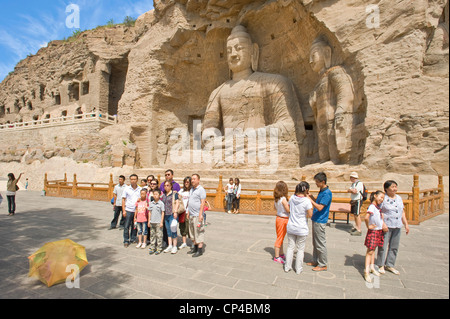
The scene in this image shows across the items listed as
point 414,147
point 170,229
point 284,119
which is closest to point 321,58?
point 284,119

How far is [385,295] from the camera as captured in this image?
2309mm

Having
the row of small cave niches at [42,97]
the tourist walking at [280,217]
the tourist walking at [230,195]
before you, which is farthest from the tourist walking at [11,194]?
the row of small cave niches at [42,97]

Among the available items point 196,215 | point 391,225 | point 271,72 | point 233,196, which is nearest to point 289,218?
point 391,225

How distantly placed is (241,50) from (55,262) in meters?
11.7

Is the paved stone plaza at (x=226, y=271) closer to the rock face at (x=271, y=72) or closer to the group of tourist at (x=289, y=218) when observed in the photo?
the group of tourist at (x=289, y=218)

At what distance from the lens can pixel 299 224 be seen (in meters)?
2.88

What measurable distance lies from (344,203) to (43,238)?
18.9 feet

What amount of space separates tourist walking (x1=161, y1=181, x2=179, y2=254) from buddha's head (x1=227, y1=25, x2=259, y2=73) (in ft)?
33.5

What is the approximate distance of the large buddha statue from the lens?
11.0m

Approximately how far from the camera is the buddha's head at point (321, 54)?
30.9 ft

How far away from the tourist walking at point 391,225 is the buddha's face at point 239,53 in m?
10.8
